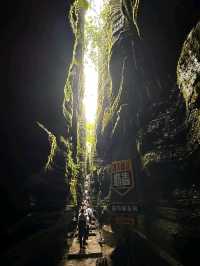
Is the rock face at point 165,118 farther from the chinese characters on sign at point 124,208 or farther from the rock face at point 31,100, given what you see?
the rock face at point 31,100

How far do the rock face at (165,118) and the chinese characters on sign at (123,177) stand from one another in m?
0.61

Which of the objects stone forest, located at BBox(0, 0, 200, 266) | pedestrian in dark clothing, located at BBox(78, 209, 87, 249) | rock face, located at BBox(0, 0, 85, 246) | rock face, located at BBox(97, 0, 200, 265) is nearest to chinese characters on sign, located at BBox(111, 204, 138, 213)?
stone forest, located at BBox(0, 0, 200, 266)

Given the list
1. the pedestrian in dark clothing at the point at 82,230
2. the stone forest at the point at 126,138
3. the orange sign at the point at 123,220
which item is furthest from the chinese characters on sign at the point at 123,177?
the pedestrian in dark clothing at the point at 82,230

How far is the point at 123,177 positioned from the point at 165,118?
2.92 metres

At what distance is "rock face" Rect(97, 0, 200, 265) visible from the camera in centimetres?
586

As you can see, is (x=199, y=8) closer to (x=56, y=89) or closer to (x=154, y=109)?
(x=154, y=109)

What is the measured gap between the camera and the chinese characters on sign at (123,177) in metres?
8.87

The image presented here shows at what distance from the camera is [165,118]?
7.78 m

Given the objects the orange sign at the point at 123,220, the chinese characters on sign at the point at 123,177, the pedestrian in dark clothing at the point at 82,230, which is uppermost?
the chinese characters on sign at the point at 123,177

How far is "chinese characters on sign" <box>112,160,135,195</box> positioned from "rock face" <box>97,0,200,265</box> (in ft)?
2.01

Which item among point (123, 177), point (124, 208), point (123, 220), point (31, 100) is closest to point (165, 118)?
point (123, 177)

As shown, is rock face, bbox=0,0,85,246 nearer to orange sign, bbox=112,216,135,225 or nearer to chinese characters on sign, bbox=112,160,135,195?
chinese characters on sign, bbox=112,160,135,195

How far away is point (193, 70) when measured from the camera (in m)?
5.73

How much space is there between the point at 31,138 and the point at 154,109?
470 cm
